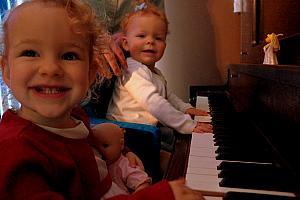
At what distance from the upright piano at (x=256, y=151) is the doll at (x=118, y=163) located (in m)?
0.17

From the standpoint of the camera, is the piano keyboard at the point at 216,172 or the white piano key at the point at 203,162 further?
the white piano key at the point at 203,162

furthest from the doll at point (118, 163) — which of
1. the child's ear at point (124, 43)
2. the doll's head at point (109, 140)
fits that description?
the child's ear at point (124, 43)

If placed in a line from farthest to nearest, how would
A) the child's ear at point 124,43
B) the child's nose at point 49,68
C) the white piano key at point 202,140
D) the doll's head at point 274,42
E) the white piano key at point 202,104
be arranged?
the child's ear at point 124,43 → the white piano key at point 202,104 → the doll's head at point 274,42 → the white piano key at point 202,140 → the child's nose at point 49,68

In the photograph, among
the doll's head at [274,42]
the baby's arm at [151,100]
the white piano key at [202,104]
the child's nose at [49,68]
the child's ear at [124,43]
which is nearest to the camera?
the child's nose at [49,68]

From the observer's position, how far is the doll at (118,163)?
49.9 inches

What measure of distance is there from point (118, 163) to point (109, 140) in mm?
121

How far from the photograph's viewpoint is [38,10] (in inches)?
35.4

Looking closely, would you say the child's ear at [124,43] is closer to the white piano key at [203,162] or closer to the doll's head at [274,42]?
the doll's head at [274,42]

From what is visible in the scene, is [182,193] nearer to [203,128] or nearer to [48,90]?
[48,90]

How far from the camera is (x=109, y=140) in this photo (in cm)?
126

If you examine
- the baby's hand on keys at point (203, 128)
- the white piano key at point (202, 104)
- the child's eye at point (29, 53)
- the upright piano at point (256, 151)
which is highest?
the child's eye at point (29, 53)

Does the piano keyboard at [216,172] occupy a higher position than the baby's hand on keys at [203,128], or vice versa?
the piano keyboard at [216,172]

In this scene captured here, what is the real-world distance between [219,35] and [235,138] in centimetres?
281

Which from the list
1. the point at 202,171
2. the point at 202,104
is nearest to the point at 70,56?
the point at 202,171
